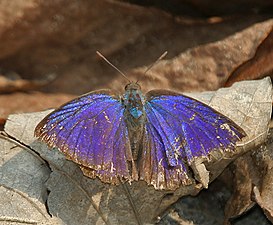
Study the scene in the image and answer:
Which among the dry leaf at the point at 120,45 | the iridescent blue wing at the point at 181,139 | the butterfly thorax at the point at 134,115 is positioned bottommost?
the iridescent blue wing at the point at 181,139

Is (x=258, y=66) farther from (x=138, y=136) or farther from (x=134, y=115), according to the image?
(x=138, y=136)

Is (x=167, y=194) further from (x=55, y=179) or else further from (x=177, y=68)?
(x=177, y=68)

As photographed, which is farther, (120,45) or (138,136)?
(120,45)

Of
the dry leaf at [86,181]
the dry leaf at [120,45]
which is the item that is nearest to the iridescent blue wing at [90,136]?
the dry leaf at [86,181]

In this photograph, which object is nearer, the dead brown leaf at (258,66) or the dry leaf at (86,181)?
the dry leaf at (86,181)

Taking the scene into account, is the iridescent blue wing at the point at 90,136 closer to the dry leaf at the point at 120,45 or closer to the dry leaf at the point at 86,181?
the dry leaf at the point at 86,181

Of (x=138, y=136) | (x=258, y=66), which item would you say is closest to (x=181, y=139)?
(x=138, y=136)
